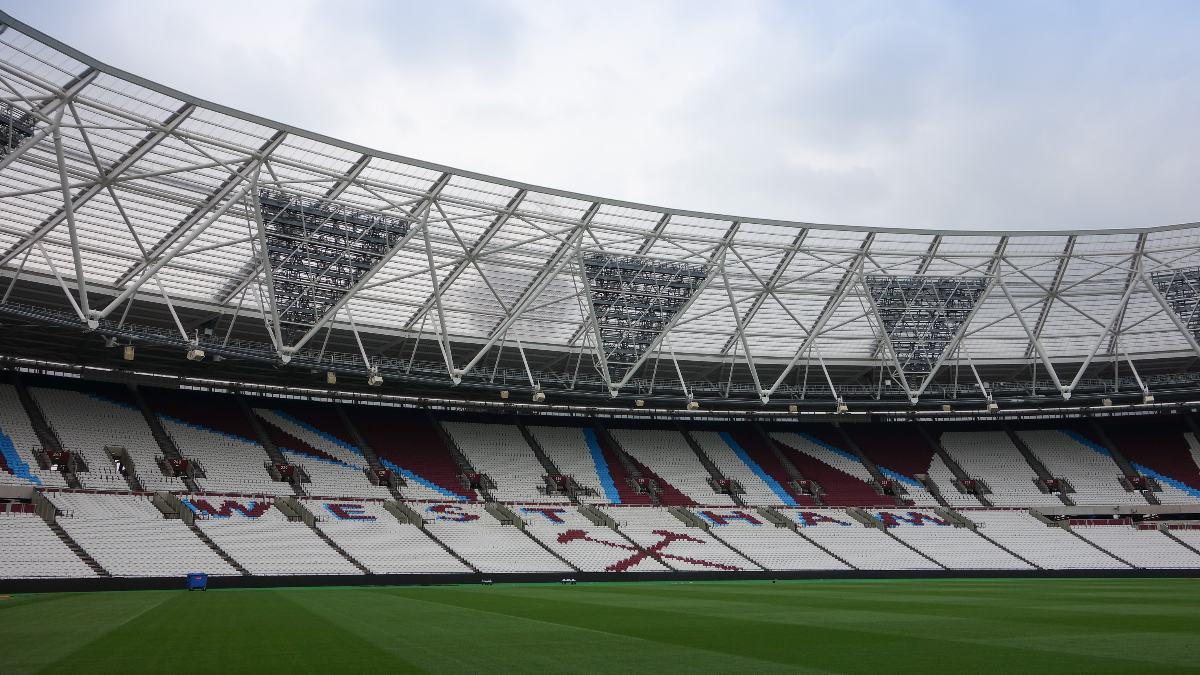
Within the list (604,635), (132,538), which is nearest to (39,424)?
(132,538)

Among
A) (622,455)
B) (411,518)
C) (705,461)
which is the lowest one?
(411,518)

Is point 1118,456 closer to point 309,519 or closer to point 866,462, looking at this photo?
point 866,462

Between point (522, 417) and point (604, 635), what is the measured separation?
161ft

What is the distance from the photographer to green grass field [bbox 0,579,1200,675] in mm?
12727

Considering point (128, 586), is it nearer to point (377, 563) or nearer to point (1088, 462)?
point (377, 563)

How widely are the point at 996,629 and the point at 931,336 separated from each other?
1468 inches

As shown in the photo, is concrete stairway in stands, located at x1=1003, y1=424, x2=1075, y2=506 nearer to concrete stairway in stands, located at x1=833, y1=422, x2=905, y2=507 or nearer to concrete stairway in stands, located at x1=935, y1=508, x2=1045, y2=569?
concrete stairway in stands, located at x1=935, y1=508, x2=1045, y2=569

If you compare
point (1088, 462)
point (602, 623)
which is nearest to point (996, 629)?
point (602, 623)

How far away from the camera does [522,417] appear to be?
215ft

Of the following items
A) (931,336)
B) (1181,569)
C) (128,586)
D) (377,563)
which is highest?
(931,336)

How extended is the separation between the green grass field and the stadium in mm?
247

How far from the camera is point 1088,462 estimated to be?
65.3 meters

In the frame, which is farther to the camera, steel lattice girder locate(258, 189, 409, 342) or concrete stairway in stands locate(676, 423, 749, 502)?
concrete stairway in stands locate(676, 423, 749, 502)

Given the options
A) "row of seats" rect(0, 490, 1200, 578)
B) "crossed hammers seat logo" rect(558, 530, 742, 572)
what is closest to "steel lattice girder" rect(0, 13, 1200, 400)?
"row of seats" rect(0, 490, 1200, 578)
